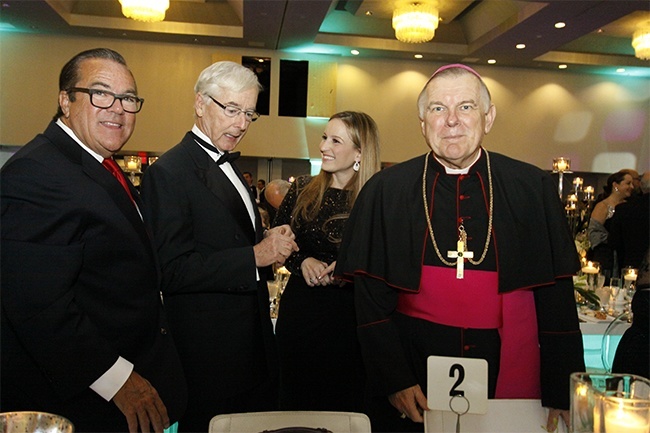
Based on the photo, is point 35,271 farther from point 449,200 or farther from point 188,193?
point 449,200

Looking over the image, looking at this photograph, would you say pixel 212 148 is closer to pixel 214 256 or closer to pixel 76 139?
pixel 214 256

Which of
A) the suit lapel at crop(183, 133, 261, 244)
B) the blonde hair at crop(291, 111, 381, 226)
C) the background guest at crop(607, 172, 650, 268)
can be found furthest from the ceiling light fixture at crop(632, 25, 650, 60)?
the suit lapel at crop(183, 133, 261, 244)

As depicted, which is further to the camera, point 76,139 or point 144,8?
point 144,8

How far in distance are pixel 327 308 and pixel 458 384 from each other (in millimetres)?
1439

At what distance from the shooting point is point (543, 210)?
1864 millimetres

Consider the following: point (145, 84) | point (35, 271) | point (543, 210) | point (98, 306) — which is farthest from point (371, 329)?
point (145, 84)

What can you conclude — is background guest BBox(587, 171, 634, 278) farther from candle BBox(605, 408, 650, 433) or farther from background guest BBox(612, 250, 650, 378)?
candle BBox(605, 408, 650, 433)

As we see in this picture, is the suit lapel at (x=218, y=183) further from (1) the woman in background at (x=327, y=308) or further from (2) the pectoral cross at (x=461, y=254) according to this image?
(2) the pectoral cross at (x=461, y=254)

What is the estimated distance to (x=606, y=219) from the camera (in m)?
6.43

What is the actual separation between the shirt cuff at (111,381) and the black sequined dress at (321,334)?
4.14 ft

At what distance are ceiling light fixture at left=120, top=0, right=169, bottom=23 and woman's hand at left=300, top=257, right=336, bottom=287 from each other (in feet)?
21.8

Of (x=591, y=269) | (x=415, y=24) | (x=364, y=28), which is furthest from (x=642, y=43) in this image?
(x=591, y=269)

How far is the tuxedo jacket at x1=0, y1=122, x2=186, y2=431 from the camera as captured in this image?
1400 mm

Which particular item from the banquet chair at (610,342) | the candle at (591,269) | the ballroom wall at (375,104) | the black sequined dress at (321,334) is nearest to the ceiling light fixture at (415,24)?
the ballroom wall at (375,104)
